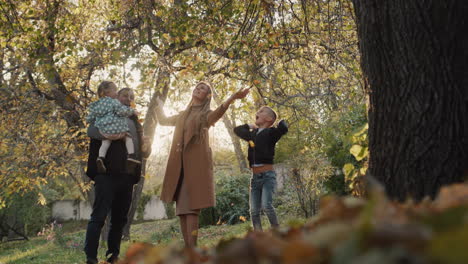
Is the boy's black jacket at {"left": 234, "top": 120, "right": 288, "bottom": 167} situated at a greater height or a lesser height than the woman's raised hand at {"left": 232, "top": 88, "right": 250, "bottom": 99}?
lesser

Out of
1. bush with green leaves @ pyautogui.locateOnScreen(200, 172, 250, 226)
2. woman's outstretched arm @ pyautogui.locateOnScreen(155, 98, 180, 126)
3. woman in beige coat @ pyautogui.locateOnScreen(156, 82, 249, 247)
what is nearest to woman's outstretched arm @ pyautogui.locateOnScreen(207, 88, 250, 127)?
woman in beige coat @ pyautogui.locateOnScreen(156, 82, 249, 247)

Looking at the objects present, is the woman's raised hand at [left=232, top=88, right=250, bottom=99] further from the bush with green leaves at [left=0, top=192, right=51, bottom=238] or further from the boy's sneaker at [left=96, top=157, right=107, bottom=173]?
the bush with green leaves at [left=0, top=192, right=51, bottom=238]

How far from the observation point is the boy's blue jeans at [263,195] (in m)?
6.13

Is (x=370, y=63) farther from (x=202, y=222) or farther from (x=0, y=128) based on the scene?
(x=202, y=222)

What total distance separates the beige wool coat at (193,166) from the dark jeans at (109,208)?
49cm

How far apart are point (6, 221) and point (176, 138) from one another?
17.6m

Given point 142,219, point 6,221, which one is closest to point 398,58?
point 6,221

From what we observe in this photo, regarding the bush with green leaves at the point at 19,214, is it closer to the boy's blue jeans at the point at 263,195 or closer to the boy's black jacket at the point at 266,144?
the boy's blue jeans at the point at 263,195

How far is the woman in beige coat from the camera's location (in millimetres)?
5121

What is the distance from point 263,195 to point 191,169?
1.42m

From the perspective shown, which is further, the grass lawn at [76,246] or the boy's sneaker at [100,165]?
the grass lawn at [76,246]

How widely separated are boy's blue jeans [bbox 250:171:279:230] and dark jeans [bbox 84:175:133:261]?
77.0 inches

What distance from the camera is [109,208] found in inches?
189

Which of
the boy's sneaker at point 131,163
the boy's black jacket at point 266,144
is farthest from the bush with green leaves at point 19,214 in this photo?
the boy's sneaker at point 131,163
